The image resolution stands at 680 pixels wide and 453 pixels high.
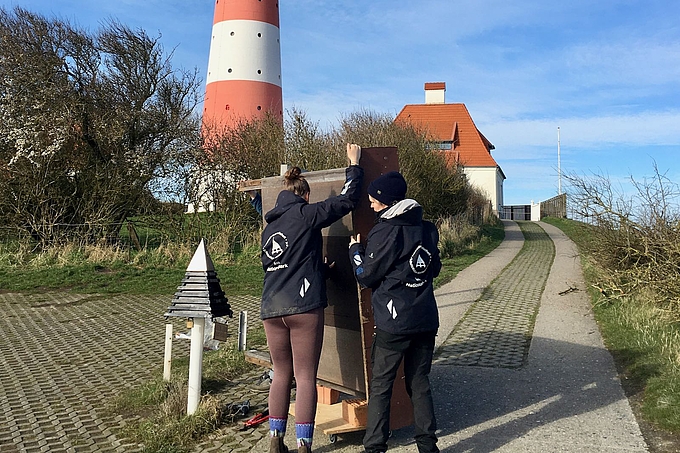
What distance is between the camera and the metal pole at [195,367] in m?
4.84

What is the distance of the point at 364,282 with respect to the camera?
396 centimetres

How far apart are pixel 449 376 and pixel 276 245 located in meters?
2.90

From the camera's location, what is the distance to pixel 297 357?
13.2 feet

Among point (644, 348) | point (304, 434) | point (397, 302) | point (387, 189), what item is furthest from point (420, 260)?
point (644, 348)

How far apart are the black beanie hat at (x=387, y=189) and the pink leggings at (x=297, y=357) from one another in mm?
853

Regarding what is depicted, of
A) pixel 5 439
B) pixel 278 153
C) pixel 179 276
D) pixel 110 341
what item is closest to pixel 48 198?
pixel 179 276

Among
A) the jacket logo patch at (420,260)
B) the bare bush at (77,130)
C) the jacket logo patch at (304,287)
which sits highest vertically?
the bare bush at (77,130)

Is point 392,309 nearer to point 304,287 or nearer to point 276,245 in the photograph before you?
point 304,287

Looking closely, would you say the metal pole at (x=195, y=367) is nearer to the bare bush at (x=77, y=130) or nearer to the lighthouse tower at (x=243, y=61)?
the bare bush at (x=77, y=130)

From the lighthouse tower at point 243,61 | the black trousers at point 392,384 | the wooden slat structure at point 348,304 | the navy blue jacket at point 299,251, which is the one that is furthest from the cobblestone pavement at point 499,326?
the lighthouse tower at point 243,61

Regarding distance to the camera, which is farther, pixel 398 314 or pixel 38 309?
pixel 38 309

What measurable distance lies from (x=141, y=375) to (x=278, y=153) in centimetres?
1247

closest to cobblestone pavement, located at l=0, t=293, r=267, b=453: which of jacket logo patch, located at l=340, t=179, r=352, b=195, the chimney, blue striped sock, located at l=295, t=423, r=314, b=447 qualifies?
blue striped sock, located at l=295, t=423, r=314, b=447

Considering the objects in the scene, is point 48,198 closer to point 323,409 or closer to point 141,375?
point 141,375
